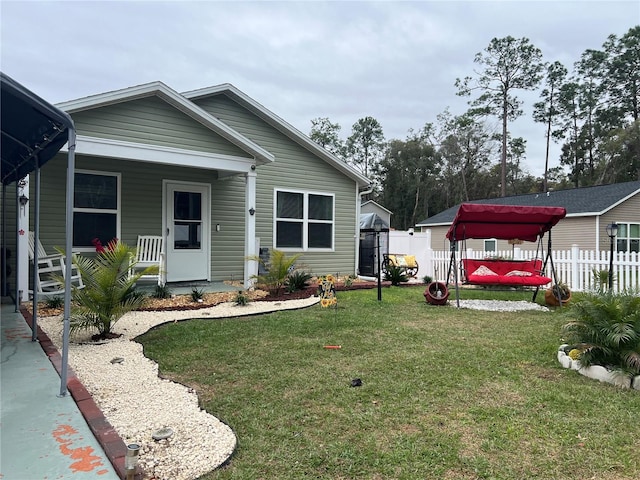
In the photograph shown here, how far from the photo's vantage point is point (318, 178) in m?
11.2

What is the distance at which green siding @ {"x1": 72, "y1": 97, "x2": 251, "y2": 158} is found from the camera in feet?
23.2

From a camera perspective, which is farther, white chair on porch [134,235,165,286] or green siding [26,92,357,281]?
white chair on porch [134,235,165,286]

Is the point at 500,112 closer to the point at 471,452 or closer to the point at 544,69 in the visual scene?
the point at 544,69

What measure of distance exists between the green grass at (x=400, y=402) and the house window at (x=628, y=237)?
16317mm

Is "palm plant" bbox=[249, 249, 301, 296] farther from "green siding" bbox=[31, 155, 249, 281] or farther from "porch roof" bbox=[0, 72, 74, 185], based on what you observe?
"porch roof" bbox=[0, 72, 74, 185]

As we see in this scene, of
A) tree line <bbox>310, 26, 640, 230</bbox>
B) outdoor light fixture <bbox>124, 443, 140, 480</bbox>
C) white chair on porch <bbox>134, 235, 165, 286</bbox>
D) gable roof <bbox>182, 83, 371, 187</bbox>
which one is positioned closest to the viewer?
outdoor light fixture <bbox>124, 443, 140, 480</bbox>

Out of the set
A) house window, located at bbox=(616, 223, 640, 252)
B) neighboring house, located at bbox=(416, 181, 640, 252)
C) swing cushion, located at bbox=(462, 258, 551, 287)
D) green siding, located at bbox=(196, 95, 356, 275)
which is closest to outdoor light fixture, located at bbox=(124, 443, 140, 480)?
swing cushion, located at bbox=(462, 258, 551, 287)

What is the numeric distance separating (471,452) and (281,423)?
119cm

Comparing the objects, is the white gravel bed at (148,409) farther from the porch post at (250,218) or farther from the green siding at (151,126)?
the porch post at (250,218)

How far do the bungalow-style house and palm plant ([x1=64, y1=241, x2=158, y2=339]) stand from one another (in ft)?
10.1

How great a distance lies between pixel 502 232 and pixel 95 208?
8.17m

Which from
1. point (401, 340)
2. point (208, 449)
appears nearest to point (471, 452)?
point (208, 449)

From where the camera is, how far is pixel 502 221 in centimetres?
809

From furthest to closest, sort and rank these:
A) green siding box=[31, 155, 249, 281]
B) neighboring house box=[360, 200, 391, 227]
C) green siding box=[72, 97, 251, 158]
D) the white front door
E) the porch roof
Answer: neighboring house box=[360, 200, 391, 227]
the white front door
green siding box=[31, 155, 249, 281]
green siding box=[72, 97, 251, 158]
the porch roof
